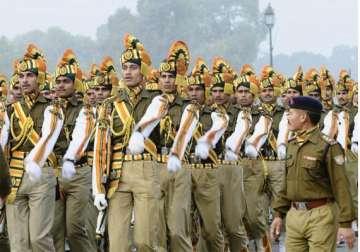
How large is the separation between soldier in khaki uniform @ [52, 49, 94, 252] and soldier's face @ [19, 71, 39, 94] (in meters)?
0.52

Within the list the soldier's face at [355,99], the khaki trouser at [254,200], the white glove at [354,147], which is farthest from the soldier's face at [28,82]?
the soldier's face at [355,99]

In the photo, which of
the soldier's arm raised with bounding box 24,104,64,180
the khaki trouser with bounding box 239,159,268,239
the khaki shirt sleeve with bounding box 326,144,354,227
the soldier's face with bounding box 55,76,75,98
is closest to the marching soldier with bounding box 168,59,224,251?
the khaki trouser with bounding box 239,159,268,239

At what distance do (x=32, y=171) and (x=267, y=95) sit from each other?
19.9 ft

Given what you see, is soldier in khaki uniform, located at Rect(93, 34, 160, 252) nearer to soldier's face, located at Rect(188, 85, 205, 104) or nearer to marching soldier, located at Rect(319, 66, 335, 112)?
soldier's face, located at Rect(188, 85, 205, 104)

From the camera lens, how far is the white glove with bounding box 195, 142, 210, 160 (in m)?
13.9

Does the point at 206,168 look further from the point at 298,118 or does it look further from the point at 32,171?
the point at 298,118

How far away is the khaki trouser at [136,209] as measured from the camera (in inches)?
459

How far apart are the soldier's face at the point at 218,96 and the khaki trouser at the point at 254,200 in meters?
0.81

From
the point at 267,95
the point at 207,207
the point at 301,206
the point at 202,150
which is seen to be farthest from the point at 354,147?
the point at 301,206

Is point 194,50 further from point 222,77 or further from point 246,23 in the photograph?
point 222,77

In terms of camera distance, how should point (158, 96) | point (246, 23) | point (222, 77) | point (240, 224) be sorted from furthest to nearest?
1. point (246, 23)
2. point (222, 77)
3. point (240, 224)
4. point (158, 96)

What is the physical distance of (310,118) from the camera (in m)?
10.5

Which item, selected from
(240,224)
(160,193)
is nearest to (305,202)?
(160,193)

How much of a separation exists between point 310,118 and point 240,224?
437cm
